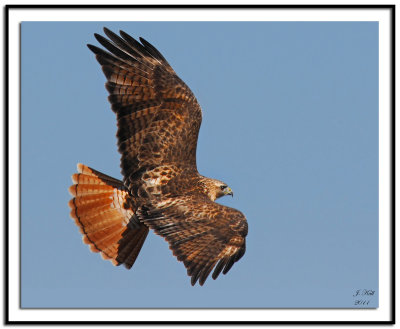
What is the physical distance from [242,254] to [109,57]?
3165mm

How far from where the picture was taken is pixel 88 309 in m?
9.27

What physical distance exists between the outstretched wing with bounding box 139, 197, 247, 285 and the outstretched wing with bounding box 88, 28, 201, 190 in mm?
944

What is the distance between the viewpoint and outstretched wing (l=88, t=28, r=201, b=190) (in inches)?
421

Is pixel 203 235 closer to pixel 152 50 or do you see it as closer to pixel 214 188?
pixel 214 188

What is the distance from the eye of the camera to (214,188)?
1083 centimetres

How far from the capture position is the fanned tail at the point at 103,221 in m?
10.9

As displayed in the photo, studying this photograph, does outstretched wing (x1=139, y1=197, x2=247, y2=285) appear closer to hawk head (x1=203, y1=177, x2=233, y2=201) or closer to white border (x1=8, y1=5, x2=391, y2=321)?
white border (x1=8, y1=5, x2=391, y2=321)

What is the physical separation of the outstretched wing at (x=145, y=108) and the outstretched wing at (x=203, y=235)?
944 mm

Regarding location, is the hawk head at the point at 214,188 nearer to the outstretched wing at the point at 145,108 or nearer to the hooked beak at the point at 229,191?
the hooked beak at the point at 229,191
